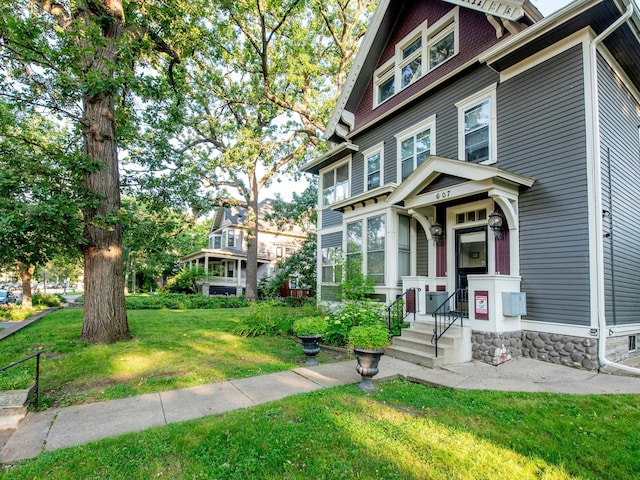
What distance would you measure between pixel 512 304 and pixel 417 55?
307 inches

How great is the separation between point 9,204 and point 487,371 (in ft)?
28.5

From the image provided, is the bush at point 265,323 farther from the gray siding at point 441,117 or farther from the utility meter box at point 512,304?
the gray siding at point 441,117

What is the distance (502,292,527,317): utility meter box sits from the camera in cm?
636

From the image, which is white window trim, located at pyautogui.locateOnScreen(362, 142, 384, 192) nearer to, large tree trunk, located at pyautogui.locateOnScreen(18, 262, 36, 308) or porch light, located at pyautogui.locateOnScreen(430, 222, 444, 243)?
porch light, located at pyautogui.locateOnScreen(430, 222, 444, 243)

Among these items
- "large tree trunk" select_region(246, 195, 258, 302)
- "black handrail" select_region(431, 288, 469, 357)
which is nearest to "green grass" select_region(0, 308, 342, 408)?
"black handrail" select_region(431, 288, 469, 357)

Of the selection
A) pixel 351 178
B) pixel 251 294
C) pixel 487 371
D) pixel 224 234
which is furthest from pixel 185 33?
pixel 224 234

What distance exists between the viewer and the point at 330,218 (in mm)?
13188

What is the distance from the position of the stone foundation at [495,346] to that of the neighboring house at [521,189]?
0.02 metres

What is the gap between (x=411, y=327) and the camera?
7801 mm

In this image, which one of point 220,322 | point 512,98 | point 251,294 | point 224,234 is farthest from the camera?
point 224,234

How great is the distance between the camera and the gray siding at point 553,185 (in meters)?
6.15

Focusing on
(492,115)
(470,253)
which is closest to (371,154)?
(492,115)

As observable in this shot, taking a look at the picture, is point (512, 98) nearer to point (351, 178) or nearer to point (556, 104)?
point (556, 104)

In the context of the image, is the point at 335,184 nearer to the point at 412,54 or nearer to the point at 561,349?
the point at 412,54
